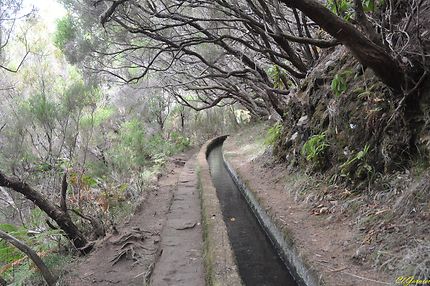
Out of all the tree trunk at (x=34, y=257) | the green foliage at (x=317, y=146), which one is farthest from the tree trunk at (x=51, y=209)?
the green foliage at (x=317, y=146)

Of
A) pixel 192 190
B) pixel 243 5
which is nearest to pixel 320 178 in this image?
pixel 192 190

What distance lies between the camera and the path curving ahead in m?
4.60

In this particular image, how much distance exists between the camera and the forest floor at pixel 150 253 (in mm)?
4691

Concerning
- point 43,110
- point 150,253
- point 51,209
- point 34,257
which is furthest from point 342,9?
point 43,110

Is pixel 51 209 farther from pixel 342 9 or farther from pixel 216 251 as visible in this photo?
pixel 342 9

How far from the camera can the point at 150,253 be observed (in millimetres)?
5523

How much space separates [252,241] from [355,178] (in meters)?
2.08

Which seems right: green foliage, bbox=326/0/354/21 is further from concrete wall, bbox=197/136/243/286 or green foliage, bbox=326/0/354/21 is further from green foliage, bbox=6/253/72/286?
green foliage, bbox=6/253/72/286

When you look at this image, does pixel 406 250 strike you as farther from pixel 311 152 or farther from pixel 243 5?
pixel 243 5

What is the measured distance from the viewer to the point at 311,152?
21.1ft

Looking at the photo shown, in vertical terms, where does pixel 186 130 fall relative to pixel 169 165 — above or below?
above

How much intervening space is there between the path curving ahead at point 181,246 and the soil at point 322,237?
4.50 feet

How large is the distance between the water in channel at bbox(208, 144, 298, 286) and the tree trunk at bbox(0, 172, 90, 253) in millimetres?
2561

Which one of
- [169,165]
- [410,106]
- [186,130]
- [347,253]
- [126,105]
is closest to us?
[347,253]
